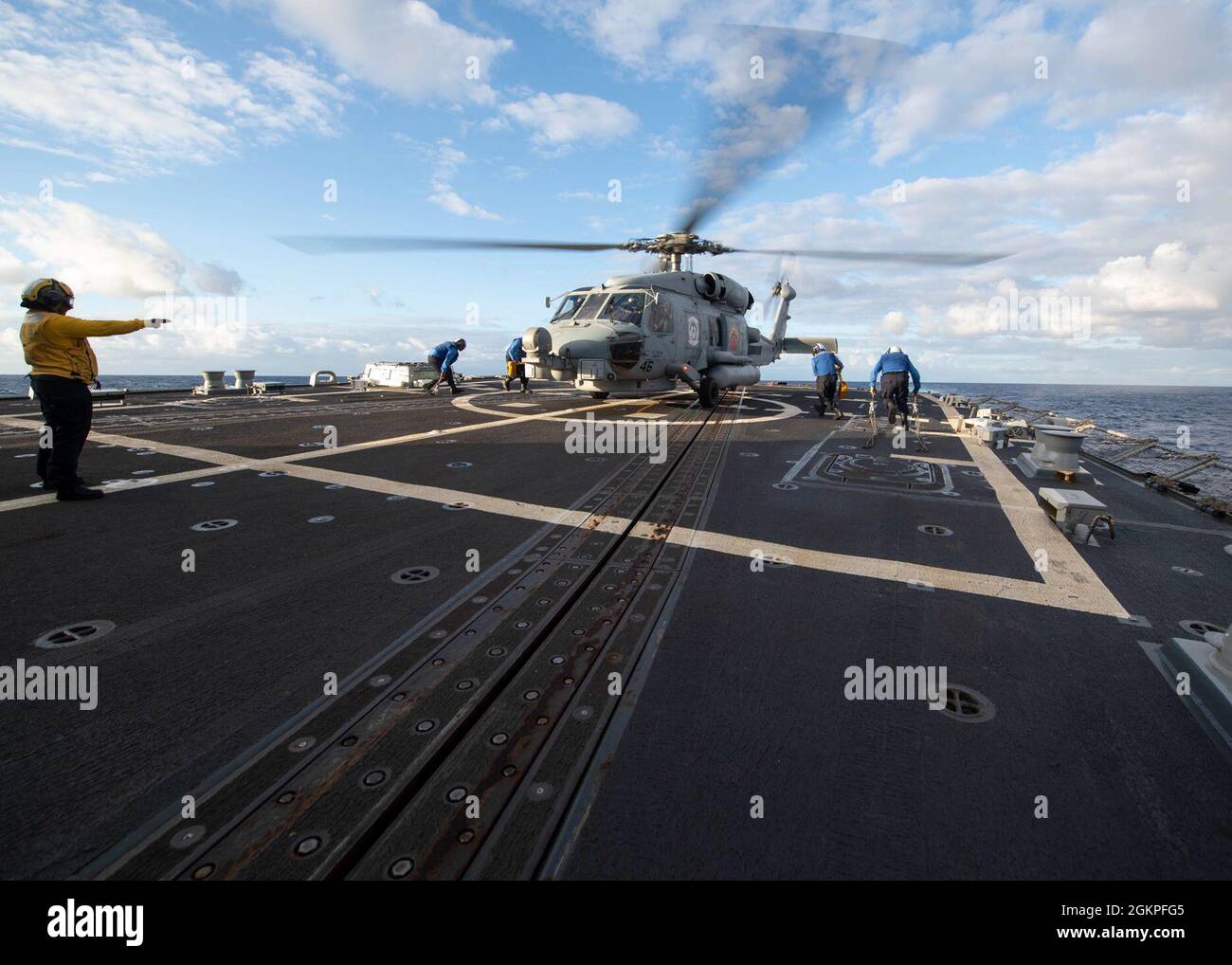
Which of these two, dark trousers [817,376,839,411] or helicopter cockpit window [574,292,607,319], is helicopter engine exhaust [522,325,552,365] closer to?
helicopter cockpit window [574,292,607,319]

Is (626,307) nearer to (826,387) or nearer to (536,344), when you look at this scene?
(536,344)

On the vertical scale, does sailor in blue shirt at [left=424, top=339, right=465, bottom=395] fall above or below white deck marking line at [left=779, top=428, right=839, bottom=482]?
above

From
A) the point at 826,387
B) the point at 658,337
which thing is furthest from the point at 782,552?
the point at 826,387

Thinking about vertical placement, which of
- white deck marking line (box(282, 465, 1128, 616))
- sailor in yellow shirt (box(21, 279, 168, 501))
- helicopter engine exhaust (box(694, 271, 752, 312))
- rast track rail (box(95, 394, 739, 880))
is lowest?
rast track rail (box(95, 394, 739, 880))

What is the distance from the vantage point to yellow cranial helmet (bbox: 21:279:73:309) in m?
6.30

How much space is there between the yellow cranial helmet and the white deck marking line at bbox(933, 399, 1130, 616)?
1108 cm

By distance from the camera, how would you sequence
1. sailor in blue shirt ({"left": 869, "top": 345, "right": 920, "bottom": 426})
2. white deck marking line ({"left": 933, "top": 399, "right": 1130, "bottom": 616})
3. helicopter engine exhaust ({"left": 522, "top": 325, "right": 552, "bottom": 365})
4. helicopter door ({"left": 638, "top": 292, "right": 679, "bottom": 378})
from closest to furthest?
white deck marking line ({"left": 933, "top": 399, "right": 1130, "bottom": 616}) < sailor in blue shirt ({"left": 869, "top": 345, "right": 920, "bottom": 426}) < helicopter engine exhaust ({"left": 522, "top": 325, "right": 552, "bottom": 365}) < helicopter door ({"left": 638, "top": 292, "right": 679, "bottom": 378})

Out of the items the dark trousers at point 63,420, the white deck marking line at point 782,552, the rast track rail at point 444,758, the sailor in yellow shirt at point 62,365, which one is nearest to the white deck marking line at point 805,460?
the white deck marking line at point 782,552

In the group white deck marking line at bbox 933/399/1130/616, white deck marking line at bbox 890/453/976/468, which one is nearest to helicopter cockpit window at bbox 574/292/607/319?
white deck marking line at bbox 890/453/976/468

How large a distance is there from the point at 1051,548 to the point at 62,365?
11.5 meters

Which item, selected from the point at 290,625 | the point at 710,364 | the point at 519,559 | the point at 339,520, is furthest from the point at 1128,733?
the point at 710,364

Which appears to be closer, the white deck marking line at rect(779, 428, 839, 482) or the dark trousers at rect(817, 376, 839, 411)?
the white deck marking line at rect(779, 428, 839, 482)

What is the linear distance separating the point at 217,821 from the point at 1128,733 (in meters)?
4.40

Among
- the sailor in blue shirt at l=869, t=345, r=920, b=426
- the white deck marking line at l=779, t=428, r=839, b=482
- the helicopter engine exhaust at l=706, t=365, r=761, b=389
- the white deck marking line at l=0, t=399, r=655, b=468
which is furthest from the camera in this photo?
the helicopter engine exhaust at l=706, t=365, r=761, b=389
